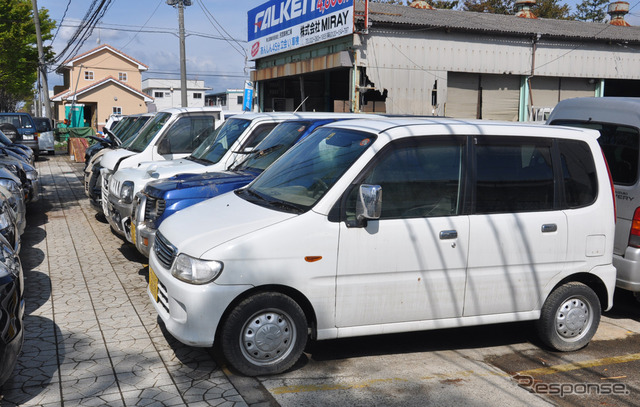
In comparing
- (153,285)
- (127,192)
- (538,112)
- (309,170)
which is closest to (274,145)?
(127,192)

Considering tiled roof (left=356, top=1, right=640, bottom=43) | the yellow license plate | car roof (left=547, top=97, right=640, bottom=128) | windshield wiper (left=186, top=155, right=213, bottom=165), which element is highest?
tiled roof (left=356, top=1, right=640, bottom=43)

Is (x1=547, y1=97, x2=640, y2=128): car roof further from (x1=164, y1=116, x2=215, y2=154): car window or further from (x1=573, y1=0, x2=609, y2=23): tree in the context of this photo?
(x1=573, y1=0, x2=609, y2=23): tree

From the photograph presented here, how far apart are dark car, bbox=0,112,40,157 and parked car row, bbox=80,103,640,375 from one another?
21924mm

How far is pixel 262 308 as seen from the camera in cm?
444

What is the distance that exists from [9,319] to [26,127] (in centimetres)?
2326

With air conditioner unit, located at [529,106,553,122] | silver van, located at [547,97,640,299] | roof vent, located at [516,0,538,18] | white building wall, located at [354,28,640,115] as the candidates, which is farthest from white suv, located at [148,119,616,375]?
roof vent, located at [516,0,538,18]

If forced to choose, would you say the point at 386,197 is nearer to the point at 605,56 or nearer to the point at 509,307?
the point at 509,307

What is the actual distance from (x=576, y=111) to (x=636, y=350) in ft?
9.45

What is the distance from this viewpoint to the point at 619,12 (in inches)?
1005

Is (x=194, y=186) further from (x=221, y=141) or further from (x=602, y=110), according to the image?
(x=602, y=110)

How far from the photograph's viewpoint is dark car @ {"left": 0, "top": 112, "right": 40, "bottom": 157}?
2431 centimetres

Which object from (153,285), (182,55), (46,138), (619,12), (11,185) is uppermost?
(619,12)

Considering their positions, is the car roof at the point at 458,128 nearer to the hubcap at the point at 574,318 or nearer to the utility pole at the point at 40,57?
the hubcap at the point at 574,318

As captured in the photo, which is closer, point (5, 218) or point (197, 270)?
point (197, 270)
